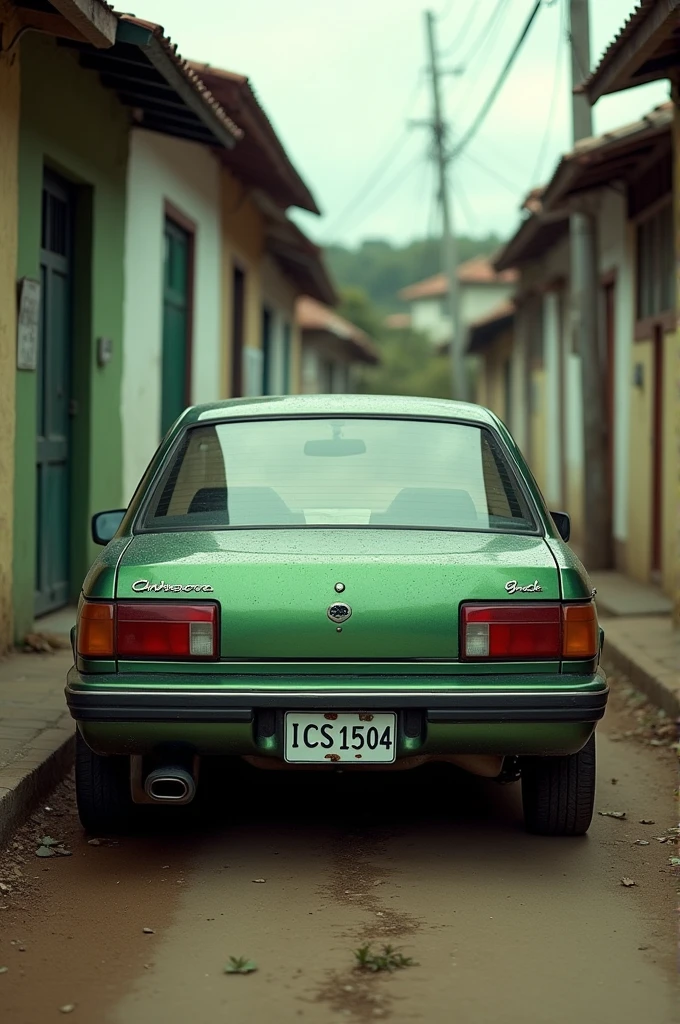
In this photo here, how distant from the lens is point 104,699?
13.8 ft

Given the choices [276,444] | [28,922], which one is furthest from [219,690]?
[276,444]

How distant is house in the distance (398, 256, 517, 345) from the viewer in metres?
68.8

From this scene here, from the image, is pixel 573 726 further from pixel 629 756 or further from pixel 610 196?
pixel 610 196

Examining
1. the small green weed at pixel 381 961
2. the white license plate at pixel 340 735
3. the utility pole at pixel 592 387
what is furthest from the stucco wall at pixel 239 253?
the small green weed at pixel 381 961

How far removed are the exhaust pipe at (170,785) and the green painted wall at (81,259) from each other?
3575 mm

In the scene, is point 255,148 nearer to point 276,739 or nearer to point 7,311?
point 7,311

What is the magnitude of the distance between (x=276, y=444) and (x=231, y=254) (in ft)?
34.8

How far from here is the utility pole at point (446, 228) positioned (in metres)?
26.7

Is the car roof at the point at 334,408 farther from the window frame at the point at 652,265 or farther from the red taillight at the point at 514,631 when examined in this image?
the window frame at the point at 652,265

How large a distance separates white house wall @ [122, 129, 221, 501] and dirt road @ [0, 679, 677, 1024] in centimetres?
570

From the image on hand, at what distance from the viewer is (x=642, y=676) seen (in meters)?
7.73

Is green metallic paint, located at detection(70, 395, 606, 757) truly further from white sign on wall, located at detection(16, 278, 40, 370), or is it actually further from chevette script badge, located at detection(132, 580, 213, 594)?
white sign on wall, located at detection(16, 278, 40, 370)

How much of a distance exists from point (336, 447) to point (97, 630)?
3.82 ft

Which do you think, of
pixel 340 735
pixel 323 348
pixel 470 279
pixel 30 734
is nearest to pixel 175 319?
pixel 30 734
